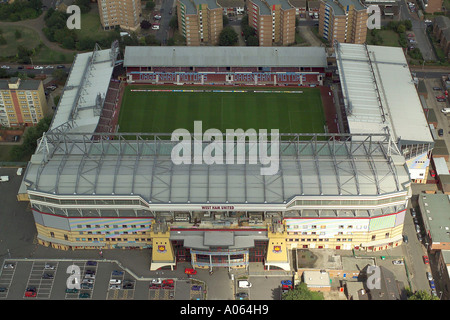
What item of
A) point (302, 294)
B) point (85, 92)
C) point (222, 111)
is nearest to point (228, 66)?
point (222, 111)

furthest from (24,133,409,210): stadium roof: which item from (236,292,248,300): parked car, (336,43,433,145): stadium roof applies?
(236,292,248,300): parked car

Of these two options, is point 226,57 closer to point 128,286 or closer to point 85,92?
point 85,92

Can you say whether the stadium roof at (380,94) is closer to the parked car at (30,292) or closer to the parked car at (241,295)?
the parked car at (241,295)

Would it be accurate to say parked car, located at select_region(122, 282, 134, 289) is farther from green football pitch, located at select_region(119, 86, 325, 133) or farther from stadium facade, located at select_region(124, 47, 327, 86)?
stadium facade, located at select_region(124, 47, 327, 86)

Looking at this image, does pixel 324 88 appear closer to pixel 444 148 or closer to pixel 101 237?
pixel 444 148

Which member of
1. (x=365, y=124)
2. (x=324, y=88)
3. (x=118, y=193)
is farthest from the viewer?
(x=324, y=88)

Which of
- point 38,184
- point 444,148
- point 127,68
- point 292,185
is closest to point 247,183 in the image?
point 292,185
